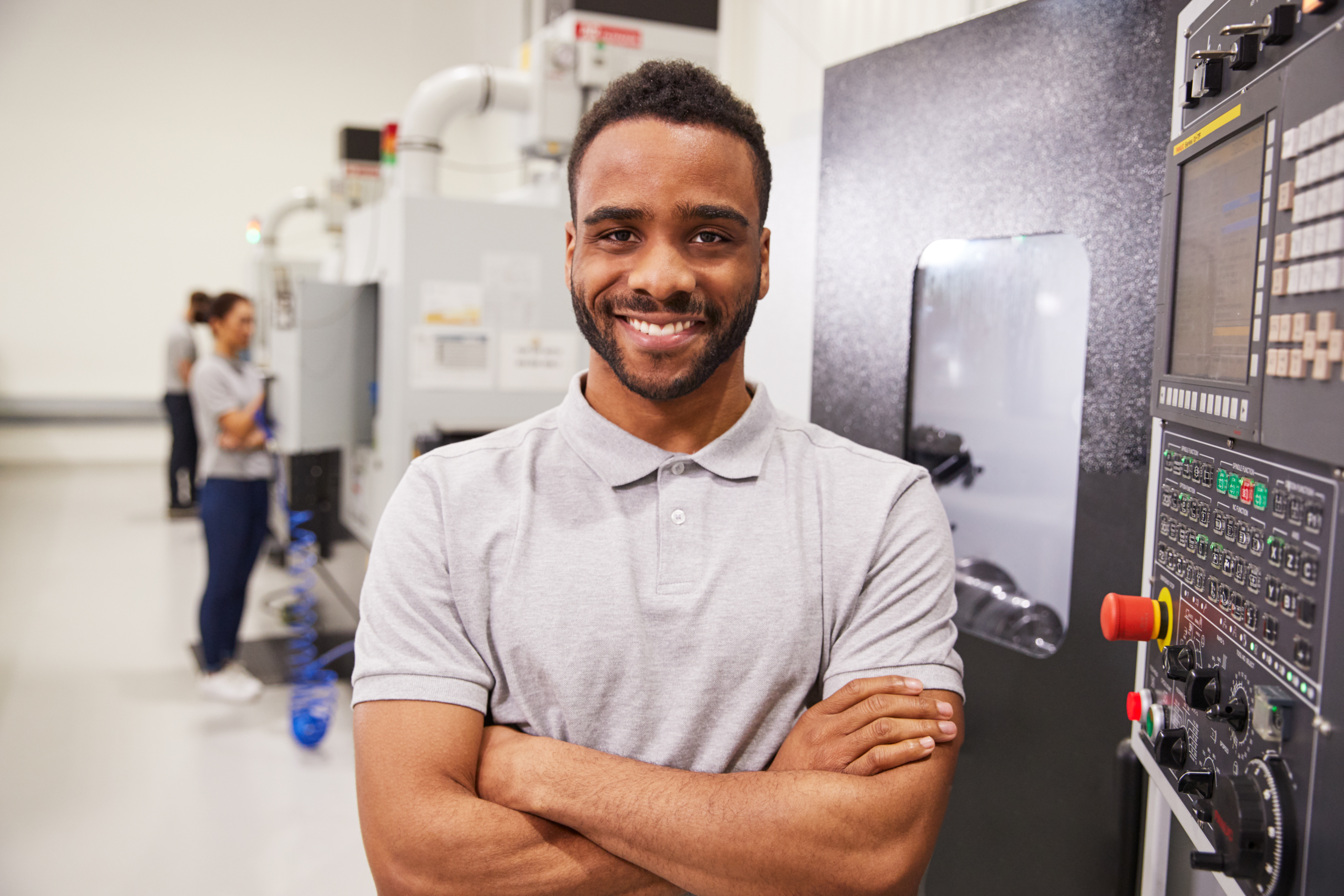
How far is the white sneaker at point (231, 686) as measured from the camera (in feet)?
11.2

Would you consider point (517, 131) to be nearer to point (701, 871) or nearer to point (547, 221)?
point (547, 221)

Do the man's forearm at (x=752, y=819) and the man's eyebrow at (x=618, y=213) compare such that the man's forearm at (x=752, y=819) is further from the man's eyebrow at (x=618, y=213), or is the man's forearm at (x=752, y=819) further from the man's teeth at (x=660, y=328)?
the man's eyebrow at (x=618, y=213)

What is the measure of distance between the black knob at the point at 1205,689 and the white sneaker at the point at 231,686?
10.7 ft

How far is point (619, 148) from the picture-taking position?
1.09 meters

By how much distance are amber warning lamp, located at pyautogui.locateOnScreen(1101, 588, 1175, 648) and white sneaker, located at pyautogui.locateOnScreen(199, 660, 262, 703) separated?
3172mm

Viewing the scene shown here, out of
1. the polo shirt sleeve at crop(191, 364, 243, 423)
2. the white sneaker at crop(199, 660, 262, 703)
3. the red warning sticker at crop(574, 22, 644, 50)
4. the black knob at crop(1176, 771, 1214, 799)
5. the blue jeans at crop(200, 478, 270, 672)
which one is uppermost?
the red warning sticker at crop(574, 22, 644, 50)

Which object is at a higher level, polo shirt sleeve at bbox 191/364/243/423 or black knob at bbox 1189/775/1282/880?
polo shirt sleeve at bbox 191/364/243/423

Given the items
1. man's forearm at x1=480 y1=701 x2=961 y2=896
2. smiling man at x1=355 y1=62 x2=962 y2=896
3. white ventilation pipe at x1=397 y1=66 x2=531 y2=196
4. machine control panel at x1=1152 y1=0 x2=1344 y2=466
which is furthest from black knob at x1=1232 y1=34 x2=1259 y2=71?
white ventilation pipe at x1=397 y1=66 x2=531 y2=196

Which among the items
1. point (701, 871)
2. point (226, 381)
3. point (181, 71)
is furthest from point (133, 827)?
point (181, 71)

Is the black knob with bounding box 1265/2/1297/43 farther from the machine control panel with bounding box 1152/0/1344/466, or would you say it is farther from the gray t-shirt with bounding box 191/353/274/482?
the gray t-shirt with bounding box 191/353/274/482

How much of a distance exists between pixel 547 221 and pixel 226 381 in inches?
54.8

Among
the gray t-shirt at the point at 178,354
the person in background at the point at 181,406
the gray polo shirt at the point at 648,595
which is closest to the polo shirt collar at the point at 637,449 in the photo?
the gray polo shirt at the point at 648,595

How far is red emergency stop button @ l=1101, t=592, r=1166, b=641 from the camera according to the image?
39.8 inches

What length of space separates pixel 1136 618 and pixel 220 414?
318 cm
